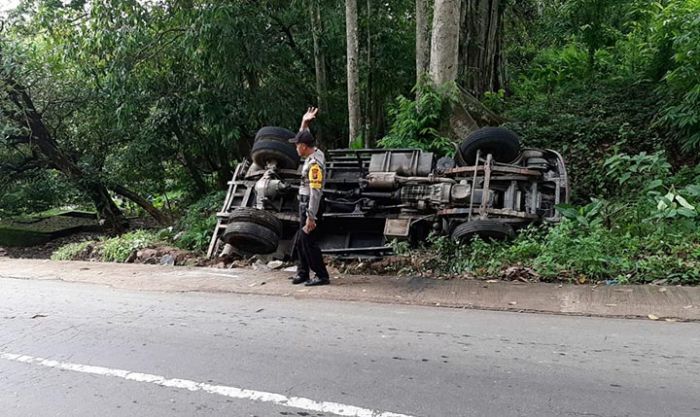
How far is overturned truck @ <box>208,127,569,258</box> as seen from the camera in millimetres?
7496

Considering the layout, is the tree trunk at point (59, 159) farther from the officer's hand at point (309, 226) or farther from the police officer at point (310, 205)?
the officer's hand at point (309, 226)

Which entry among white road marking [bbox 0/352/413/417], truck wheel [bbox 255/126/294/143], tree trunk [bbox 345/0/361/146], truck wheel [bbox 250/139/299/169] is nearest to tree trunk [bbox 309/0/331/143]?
tree trunk [bbox 345/0/361/146]

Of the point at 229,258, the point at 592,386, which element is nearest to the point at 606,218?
the point at 592,386

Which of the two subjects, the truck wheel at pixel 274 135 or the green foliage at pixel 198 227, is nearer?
the truck wheel at pixel 274 135

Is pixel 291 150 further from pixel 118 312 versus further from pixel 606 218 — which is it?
pixel 606 218

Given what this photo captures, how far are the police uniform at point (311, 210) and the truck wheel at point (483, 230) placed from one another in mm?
1845

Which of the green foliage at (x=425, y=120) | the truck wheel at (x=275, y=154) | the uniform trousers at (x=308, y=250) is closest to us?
A: the uniform trousers at (x=308, y=250)

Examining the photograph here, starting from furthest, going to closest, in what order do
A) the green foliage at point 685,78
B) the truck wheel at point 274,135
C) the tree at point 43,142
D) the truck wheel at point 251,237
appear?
the tree at point 43,142 < the truck wheel at point 274,135 < the green foliage at point 685,78 < the truck wheel at point 251,237

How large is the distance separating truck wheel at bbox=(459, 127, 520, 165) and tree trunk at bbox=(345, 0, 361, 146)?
154 inches

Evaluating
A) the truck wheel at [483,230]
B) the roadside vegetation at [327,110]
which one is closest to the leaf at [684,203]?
the roadside vegetation at [327,110]

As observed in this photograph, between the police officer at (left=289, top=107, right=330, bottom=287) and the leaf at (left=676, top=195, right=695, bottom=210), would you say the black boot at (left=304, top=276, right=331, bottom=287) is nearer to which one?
the police officer at (left=289, top=107, right=330, bottom=287)

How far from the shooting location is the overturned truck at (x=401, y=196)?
7496 millimetres

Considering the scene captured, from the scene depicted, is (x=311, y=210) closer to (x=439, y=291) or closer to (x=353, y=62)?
(x=439, y=291)

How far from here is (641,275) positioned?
19.2ft
